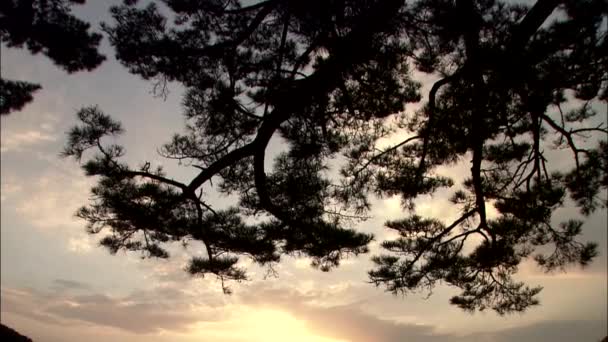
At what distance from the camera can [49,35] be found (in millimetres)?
3262

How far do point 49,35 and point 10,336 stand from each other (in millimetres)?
2196

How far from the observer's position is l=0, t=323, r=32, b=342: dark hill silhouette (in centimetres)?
235

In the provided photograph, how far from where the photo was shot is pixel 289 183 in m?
3.93

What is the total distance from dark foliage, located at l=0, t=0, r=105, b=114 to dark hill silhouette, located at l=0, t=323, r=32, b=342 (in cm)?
145

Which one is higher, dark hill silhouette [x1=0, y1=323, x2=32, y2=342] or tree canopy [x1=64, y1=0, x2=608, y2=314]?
tree canopy [x1=64, y1=0, x2=608, y2=314]

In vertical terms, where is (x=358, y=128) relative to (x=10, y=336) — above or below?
above

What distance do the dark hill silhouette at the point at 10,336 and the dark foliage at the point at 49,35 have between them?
145cm

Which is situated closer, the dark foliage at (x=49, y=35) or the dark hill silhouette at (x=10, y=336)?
the dark hill silhouette at (x=10, y=336)

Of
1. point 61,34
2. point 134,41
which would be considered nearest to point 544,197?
point 134,41

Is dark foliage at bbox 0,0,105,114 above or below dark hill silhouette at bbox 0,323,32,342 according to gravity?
above

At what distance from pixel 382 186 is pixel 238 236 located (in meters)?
1.45

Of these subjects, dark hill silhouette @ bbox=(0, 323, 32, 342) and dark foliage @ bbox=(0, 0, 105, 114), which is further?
dark foliage @ bbox=(0, 0, 105, 114)

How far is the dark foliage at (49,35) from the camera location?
10.2 ft

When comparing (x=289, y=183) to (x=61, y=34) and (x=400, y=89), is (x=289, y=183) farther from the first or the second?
(x=61, y=34)
